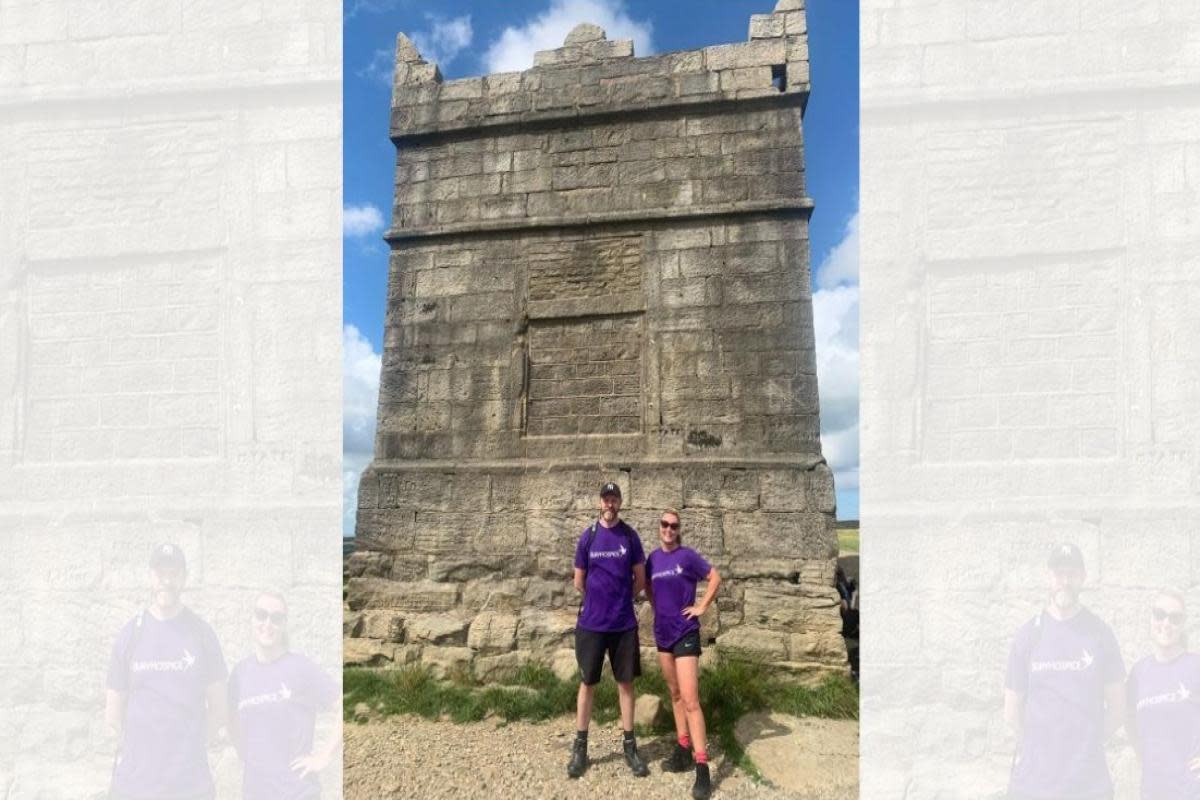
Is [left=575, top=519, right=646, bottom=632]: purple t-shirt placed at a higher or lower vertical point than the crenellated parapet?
lower

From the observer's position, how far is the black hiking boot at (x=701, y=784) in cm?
327

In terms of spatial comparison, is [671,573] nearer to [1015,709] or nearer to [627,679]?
[627,679]

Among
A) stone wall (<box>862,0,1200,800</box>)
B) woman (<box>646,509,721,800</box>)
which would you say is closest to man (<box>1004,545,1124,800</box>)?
stone wall (<box>862,0,1200,800</box>)

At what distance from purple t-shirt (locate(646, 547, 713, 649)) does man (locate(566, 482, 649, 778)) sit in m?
0.14

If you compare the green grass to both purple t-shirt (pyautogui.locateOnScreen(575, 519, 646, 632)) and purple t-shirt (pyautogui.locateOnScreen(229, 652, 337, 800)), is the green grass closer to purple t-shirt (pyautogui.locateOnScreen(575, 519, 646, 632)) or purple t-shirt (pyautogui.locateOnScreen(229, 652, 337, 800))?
purple t-shirt (pyautogui.locateOnScreen(575, 519, 646, 632))

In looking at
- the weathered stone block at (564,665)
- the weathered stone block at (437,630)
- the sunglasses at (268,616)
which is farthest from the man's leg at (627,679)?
the weathered stone block at (437,630)

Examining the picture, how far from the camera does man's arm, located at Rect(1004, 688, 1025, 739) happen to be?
300cm

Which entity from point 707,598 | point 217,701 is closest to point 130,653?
point 217,701

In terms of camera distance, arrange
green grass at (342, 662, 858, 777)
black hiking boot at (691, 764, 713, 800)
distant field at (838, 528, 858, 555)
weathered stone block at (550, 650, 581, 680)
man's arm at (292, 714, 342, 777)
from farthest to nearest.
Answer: distant field at (838, 528, 858, 555) → weathered stone block at (550, 650, 581, 680) → green grass at (342, 662, 858, 777) → black hiking boot at (691, 764, 713, 800) → man's arm at (292, 714, 342, 777)

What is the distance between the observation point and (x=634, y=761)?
349 cm

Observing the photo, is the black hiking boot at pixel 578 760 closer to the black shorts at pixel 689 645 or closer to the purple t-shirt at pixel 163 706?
the black shorts at pixel 689 645

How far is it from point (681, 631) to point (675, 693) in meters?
0.39

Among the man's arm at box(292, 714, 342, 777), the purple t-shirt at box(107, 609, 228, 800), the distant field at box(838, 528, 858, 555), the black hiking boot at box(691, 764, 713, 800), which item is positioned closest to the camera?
the man's arm at box(292, 714, 342, 777)

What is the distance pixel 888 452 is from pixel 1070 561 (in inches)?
53.5
